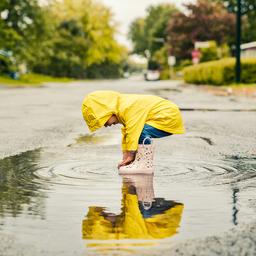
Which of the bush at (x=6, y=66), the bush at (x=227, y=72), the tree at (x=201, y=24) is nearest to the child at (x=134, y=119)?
the bush at (x=227, y=72)

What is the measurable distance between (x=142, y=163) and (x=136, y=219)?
8.07 ft

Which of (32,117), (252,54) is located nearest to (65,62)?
(252,54)

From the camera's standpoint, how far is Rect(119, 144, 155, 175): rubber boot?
773 cm

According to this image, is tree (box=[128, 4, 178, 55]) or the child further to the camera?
tree (box=[128, 4, 178, 55])

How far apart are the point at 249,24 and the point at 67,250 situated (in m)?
105

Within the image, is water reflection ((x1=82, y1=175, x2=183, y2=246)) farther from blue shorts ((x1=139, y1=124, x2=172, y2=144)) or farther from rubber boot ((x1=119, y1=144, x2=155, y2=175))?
blue shorts ((x1=139, y1=124, x2=172, y2=144))

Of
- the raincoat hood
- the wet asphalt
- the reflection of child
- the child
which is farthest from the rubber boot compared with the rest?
the reflection of child

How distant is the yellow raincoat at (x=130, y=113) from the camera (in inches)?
302

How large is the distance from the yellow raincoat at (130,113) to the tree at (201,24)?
8033 cm

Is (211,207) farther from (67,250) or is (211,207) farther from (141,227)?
(67,250)

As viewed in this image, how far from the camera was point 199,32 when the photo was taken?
8738cm

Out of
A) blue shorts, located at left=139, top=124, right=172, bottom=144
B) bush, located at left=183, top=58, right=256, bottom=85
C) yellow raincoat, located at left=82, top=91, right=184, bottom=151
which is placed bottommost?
bush, located at left=183, top=58, right=256, bottom=85

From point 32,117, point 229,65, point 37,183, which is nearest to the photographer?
point 37,183

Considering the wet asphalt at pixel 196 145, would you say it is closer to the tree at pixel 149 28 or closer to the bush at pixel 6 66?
the bush at pixel 6 66
